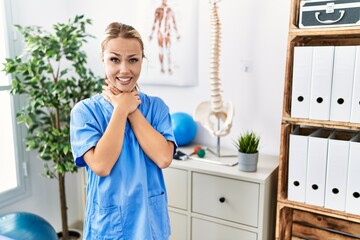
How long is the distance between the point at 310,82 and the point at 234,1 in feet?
2.61

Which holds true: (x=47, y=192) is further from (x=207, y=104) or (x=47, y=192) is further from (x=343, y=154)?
(x=343, y=154)

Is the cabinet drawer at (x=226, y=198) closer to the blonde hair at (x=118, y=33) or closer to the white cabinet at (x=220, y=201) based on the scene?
the white cabinet at (x=220, y=201)

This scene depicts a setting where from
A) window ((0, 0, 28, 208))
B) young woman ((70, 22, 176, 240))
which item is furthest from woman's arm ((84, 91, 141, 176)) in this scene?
window ((0, 0, 28, 208))

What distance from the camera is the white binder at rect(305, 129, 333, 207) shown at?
148 cm

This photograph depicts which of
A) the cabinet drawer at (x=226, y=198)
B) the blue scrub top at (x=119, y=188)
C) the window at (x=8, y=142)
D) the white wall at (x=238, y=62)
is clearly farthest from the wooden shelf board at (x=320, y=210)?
the window at (x=8, y=142)

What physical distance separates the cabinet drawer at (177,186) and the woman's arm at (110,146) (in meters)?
0.74

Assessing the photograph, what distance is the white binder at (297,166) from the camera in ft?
4.98

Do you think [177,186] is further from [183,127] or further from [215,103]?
[215,103]

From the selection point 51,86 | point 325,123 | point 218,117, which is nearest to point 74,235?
point 51,86

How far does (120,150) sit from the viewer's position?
45.0 inches

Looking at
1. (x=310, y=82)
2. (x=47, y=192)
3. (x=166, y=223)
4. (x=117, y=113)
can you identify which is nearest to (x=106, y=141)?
(x=117, y=113)

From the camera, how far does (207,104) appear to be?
1968mm

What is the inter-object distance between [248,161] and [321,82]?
511 mm

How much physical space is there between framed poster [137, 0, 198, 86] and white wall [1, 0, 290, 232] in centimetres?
5
